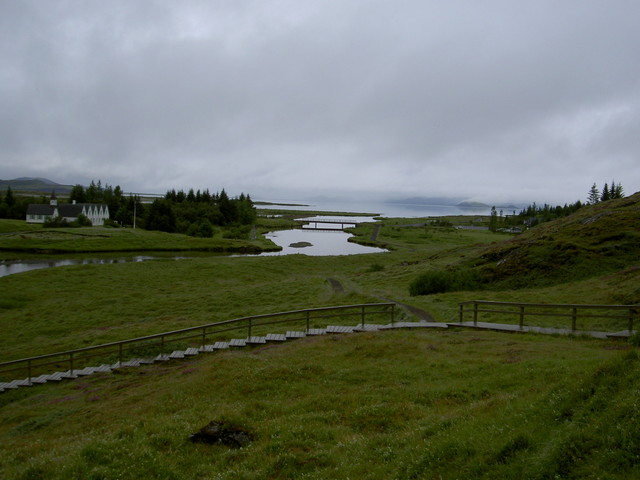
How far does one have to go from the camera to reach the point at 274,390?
13117mm

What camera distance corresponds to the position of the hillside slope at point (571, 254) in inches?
1257

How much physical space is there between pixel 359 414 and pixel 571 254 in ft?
104

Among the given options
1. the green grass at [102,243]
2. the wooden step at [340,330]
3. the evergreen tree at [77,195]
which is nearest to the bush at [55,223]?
the green grass at [102,243]

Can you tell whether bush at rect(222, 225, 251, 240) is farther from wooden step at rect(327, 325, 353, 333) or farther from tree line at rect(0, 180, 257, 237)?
wooden step at rect(327, 325, 353, 333)

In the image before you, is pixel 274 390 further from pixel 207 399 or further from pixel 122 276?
pixel 122 276

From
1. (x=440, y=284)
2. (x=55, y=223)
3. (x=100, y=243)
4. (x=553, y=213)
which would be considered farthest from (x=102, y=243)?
(x=553, y=213)

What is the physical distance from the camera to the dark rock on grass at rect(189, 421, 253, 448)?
377 inches

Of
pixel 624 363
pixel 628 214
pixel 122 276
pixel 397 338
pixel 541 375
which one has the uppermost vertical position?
pixel 628 214

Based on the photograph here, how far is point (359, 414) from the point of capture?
34.4 feet

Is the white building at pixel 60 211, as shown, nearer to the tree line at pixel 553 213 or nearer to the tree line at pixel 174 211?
the tree line at pixel 174 211

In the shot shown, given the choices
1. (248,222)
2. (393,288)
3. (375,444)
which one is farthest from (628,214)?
(248,222)

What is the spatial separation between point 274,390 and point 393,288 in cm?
2760

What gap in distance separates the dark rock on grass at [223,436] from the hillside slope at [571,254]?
29273 mm

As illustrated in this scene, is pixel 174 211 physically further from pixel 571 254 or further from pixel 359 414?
pixel 359 414
